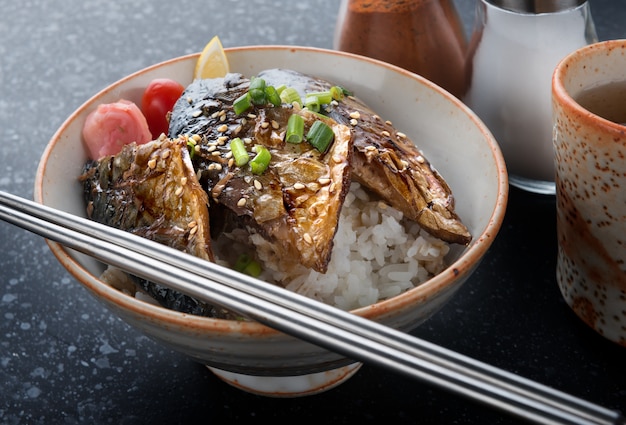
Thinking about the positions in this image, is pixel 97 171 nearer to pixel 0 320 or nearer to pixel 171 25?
pixel 0 320

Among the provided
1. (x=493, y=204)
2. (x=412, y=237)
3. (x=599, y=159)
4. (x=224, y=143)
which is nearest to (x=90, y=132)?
(x=224, y=143)

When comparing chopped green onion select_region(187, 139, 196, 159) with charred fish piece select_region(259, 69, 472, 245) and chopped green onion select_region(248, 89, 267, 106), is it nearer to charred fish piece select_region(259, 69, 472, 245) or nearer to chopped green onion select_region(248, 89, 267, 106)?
chopped green onion select_region(248, 89, 267, 106)

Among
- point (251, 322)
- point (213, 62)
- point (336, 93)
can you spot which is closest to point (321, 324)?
point (251, 322)

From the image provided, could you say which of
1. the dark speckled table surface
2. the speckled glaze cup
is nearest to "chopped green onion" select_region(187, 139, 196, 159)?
the dark speckled table surface

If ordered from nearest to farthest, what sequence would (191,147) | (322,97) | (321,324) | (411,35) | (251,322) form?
(321,324)
(251,322)
(191,147)
(322,97)
(411,35)

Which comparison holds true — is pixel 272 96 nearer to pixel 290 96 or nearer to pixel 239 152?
pixel 290 96
